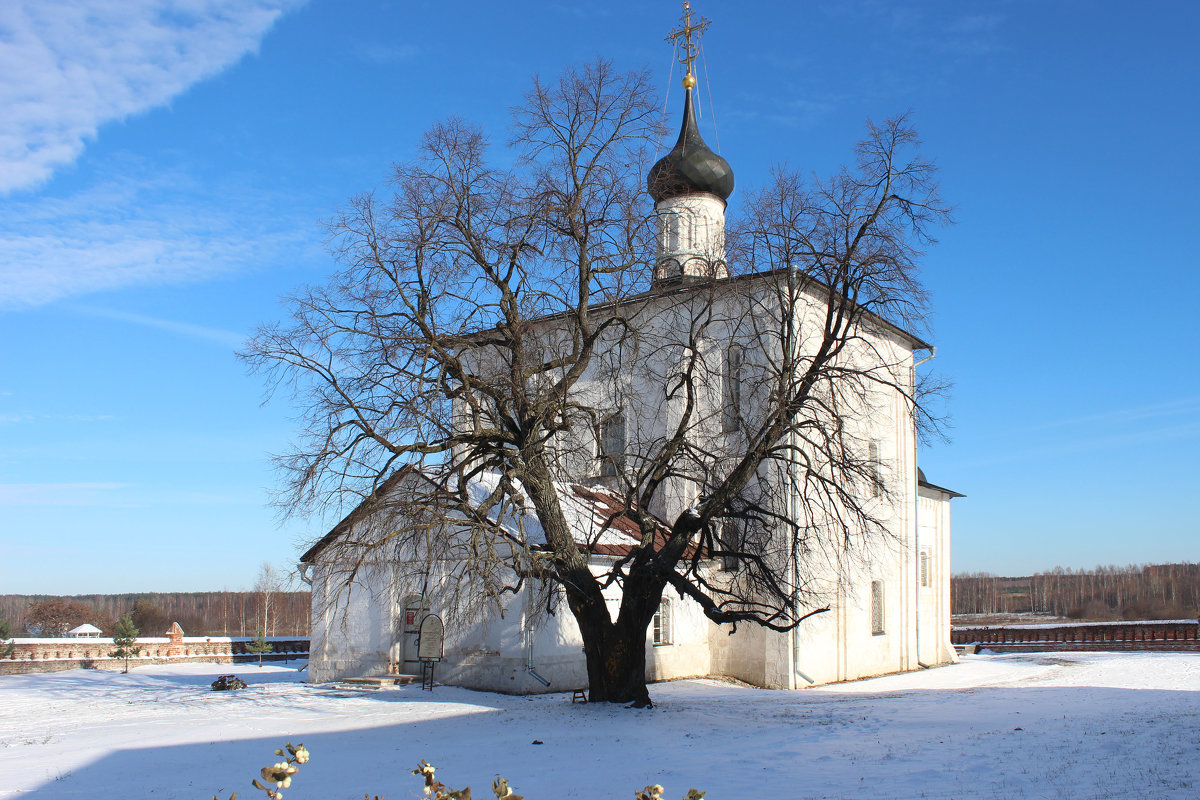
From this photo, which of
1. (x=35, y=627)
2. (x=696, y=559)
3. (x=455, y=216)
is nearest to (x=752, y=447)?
(x=696, y=559)

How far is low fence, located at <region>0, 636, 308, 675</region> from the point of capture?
3266cm

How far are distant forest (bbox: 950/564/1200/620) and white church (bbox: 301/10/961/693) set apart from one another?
6937 cm

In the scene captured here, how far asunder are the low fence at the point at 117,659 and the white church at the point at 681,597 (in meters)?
16.7

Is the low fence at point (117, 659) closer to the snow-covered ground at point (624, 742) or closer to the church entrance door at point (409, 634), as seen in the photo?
the snow-covered ground at point (624, 742)

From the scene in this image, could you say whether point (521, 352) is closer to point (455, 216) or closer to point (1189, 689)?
point (455, 216)

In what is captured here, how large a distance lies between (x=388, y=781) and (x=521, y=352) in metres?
6.93

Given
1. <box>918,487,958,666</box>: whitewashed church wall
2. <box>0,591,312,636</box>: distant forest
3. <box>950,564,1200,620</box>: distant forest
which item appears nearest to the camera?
<box>918,487,958,666</box>: whitewashed church wall

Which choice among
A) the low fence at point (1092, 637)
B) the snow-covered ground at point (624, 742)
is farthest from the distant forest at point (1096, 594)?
the snow-covered ground at point (624, 742)

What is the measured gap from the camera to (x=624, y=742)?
12.3m

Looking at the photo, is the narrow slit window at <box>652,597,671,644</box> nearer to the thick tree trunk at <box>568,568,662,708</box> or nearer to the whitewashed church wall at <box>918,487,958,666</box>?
the thick tree trunk at <box>568,568,662,708</box>

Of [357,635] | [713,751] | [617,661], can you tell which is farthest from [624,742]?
[357,635]

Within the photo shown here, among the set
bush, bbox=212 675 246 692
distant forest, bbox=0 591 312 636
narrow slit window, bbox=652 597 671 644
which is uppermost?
narrow slit window, bbox=652 597 671 644

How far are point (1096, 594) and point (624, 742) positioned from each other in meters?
114

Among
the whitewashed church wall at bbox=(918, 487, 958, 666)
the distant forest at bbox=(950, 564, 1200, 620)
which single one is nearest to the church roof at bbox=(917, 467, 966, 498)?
the whitewashed church wall at bbox=(918, 487, 958, 666)
